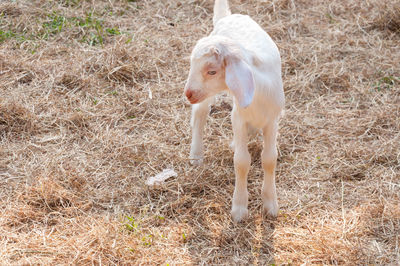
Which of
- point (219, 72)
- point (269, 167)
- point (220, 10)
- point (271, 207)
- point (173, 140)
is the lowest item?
point (173, 140)

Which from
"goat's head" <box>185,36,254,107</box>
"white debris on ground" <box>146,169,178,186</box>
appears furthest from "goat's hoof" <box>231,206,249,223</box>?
"goat's head" <box>185,36,254,107</box>

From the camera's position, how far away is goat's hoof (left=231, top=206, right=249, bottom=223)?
398 centimetres

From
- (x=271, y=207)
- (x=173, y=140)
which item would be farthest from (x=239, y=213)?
(x=173, y=140)

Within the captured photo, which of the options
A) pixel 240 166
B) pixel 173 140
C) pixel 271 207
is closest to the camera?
pixel 240 166

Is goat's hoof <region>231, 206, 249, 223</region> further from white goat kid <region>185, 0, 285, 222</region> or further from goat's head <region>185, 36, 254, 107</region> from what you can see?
goat's head <region>185, 36, 254, 107</region>

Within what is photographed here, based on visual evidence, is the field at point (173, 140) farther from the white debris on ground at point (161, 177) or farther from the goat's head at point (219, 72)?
the goat's head at point (219, 72)

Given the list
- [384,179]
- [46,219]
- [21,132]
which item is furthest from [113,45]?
[384,179]

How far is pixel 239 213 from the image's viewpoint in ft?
13.1

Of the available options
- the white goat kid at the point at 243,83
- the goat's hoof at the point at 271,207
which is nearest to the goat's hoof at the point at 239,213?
the white goat kid at the point at 243,83

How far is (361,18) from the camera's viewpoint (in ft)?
22.9

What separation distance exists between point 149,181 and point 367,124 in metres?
2.09

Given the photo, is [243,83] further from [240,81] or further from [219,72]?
[219,72]

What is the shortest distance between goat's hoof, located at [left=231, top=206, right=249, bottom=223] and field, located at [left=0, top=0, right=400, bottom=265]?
59mm

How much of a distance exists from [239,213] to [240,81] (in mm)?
1118
